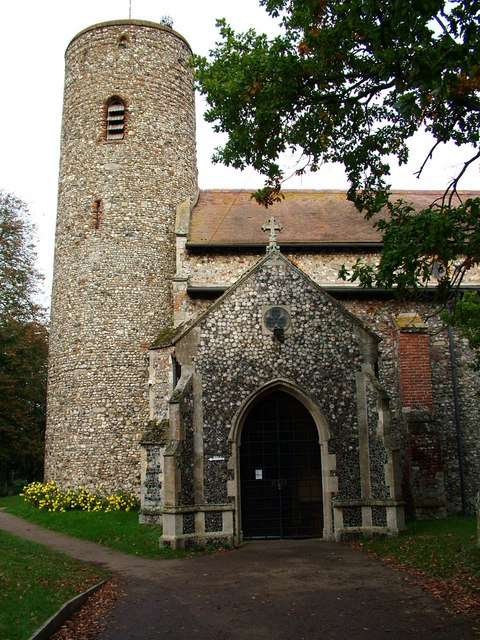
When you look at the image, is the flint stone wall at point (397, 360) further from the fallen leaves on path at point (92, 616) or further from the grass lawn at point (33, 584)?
the fallen leaves on path at point (92, 616)

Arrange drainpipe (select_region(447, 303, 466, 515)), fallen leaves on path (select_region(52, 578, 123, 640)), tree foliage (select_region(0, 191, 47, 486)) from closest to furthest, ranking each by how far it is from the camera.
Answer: fallen leaves on path (select_region(52, 578, 123, 640)), drainpipe (select_region(447, 303, 466, 515)), tree foliage (select_region(0, 191, 47, 486))

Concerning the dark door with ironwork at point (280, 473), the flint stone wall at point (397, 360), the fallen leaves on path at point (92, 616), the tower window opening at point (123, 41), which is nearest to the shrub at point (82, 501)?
the flint stone wall at point (397, 360)

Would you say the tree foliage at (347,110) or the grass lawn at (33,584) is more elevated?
the tree foliage at (347,110)

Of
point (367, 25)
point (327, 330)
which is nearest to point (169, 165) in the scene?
point (327, 330)

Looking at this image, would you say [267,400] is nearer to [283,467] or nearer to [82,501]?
[283,467]

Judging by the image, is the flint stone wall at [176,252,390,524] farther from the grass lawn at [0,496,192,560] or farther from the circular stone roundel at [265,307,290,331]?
the grass lawn at [0,496,192,560]

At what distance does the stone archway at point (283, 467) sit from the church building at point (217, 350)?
3 cm

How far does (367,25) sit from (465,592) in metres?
7.79

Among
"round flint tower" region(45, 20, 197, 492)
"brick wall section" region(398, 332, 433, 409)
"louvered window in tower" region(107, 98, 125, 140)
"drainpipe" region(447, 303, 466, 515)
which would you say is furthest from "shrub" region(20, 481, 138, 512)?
"louvered window in tower" region(107, 98, 125, 140)

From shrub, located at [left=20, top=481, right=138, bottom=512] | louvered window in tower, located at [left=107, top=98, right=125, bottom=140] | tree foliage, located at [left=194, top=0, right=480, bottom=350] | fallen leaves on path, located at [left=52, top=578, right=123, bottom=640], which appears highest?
louvered window in tower, located at [left=107, top=98, right=125, bottom=140]

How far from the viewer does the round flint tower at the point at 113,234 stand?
18266 mm

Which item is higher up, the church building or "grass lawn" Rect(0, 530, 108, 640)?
the church building

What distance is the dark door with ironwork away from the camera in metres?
12.8

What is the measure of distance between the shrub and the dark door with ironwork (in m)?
5.84
